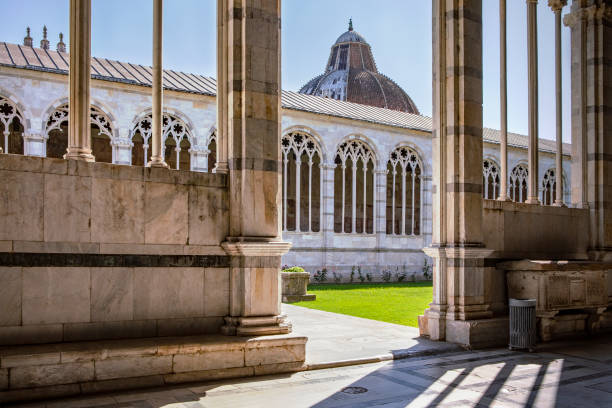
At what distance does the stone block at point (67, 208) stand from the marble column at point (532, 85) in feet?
24.4

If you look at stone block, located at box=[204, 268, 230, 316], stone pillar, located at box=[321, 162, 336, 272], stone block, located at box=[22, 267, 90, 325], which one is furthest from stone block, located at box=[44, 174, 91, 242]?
stone pillar, located at box=[321, 162, 336, 272]

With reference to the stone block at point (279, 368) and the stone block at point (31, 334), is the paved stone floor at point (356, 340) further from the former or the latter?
the stone block at point (31, 334)

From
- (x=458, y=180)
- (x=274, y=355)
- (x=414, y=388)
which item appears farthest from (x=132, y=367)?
(x=458, y=180)

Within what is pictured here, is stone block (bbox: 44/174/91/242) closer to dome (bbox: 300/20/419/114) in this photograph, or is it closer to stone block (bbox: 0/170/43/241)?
stone block (bbox: 0/170/43/241)

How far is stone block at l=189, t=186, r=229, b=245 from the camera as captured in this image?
6.77 metres

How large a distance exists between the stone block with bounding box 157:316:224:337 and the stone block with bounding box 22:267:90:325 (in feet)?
2.77

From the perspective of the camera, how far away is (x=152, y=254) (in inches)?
254

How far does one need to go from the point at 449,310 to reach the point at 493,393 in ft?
9.31

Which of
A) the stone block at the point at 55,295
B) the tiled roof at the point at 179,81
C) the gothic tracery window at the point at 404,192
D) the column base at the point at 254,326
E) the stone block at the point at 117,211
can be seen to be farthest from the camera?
the gothic tracery window at the point at 404,192

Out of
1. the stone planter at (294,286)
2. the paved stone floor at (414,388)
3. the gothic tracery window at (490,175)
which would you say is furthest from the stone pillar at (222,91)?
the gothic tracery window at (490,175)

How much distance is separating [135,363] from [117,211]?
1.63m

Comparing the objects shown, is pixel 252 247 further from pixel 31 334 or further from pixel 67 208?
pixel 31 334

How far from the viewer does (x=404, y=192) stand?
28672mm

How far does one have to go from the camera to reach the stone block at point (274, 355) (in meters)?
6.51
